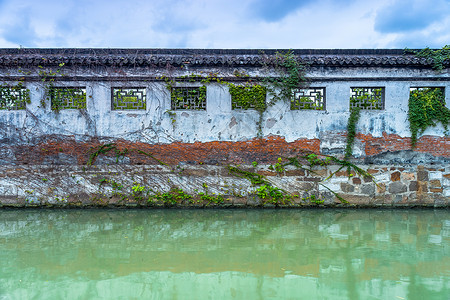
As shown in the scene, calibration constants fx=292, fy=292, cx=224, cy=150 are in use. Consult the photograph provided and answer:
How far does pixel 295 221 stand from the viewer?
18.2 feet

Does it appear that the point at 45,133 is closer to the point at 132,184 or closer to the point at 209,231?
the point at 132,184

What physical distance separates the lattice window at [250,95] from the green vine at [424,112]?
3360 mm

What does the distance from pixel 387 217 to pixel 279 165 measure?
2.38 m

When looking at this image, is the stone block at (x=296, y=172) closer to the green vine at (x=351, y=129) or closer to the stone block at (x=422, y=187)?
the green vine at (x=351, y=129)

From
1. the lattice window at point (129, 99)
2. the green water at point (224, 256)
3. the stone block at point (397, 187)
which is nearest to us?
the green water at point (224, 256)

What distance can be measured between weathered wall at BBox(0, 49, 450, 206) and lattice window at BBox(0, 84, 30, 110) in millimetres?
134

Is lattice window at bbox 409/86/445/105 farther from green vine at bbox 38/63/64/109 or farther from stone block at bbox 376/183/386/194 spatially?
green vine at bbox 38/63/64/109

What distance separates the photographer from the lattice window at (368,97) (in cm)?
672

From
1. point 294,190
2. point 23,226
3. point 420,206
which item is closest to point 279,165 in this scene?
point 294,190

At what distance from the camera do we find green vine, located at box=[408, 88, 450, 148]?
6.56 meters

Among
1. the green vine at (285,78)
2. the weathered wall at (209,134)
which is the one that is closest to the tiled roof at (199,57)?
the weathered wall at (209,134)

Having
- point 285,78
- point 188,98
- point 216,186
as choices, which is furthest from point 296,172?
point 188,98

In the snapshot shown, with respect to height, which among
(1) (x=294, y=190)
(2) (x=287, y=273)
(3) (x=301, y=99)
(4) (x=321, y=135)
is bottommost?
(2) (x=287, y=273)

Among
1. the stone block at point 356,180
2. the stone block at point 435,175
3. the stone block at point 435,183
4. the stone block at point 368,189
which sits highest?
the stone block at point 435,175
